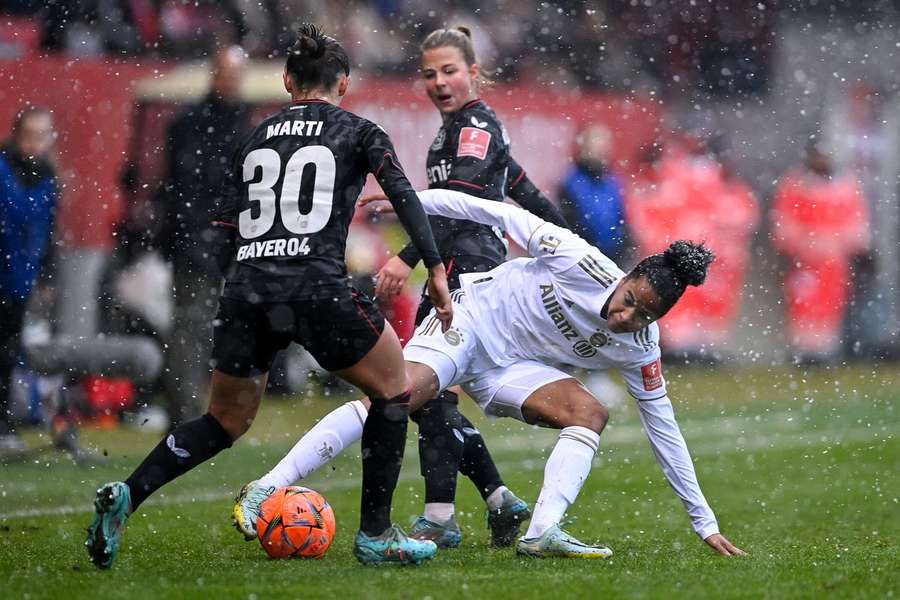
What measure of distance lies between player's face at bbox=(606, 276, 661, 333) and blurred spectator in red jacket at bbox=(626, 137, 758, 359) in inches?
390

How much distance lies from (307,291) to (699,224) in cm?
1197

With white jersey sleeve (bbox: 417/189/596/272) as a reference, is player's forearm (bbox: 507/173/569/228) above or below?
above

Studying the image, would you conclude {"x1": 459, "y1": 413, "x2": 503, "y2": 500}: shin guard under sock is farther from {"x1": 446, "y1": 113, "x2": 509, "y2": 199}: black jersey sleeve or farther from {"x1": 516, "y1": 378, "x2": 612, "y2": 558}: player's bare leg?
{"x1": 446, "y1": 113, "x2": 509, "y2": 199}: black jersey sleeve

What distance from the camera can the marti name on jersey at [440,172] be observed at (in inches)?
256

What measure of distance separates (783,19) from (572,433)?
14.8 metres

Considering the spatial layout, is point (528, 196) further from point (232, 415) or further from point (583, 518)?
point (232, 415)

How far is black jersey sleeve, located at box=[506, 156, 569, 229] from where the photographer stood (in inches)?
265

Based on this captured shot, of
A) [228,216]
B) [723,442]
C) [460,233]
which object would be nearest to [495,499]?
[460,233]

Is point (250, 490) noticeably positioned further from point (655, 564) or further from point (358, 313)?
point (655, 564)

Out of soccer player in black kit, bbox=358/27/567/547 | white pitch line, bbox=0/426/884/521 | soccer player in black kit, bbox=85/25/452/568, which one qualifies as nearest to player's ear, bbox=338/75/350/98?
soccer player in black kit, bbox=85/25/452/568

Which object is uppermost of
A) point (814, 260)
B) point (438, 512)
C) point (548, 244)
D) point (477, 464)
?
point (814, 260)

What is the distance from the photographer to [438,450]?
6.17 meters

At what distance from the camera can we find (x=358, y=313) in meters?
4.97

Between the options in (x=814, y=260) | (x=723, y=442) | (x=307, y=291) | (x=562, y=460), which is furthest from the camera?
(x=814, y=260)
